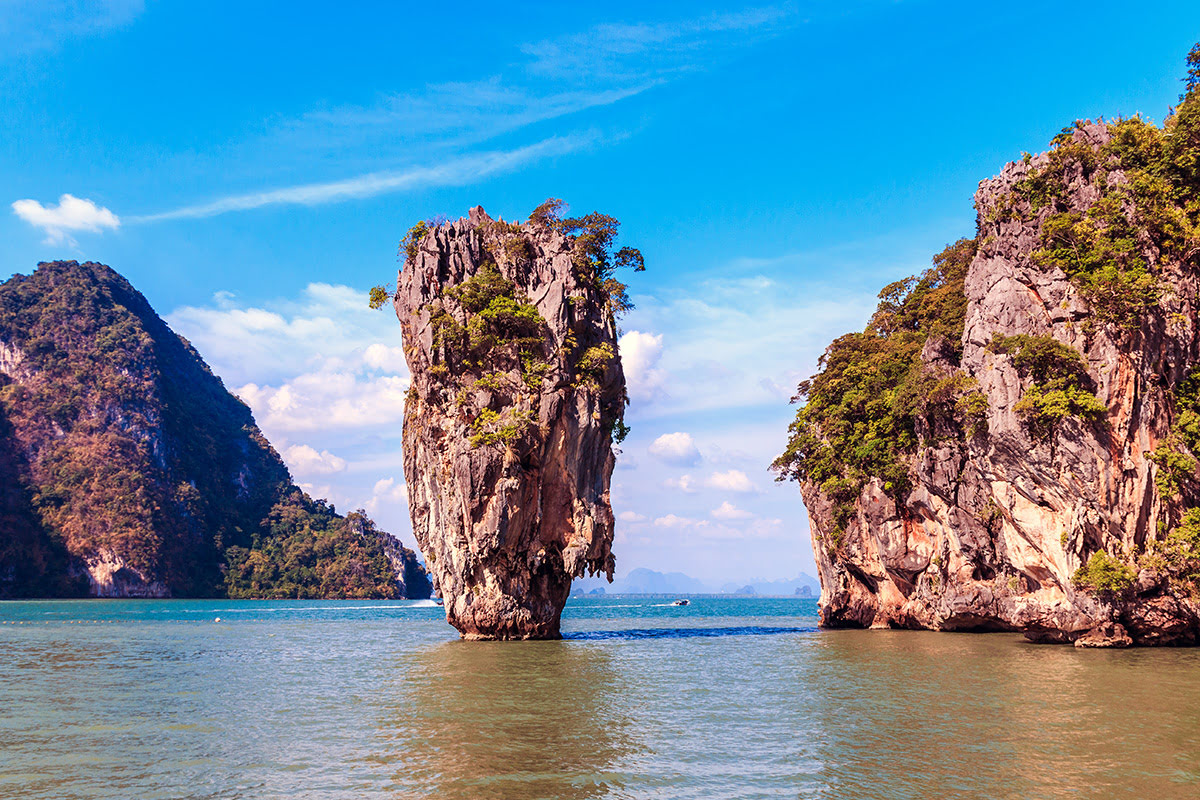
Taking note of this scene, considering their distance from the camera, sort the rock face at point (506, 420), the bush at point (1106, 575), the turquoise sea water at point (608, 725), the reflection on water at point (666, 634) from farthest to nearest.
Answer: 1. the reflection on water at point (666, 634)
2. the rock face at point (506, 420)
3. the bush at point (1106, 575)
4. the turquoise sea water at point (608, 725)

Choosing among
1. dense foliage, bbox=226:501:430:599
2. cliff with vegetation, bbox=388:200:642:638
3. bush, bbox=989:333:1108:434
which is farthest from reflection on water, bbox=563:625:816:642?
dense foliage, bbox=226:501:430:599

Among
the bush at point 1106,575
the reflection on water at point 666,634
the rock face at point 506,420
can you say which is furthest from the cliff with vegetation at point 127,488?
the bush at point 1106,575

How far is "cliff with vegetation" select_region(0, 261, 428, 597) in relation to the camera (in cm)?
12006

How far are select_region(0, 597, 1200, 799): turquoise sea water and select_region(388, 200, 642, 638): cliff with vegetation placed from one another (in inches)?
217

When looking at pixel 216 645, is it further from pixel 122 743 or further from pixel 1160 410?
pixel 1160 410

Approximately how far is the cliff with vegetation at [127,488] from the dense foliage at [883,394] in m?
109

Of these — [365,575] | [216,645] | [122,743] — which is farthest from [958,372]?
[365,575]

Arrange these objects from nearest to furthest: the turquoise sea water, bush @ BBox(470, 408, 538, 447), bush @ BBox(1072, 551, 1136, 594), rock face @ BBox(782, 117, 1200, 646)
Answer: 1. the turquoise sea water
2. bush @ BBox(1072, 551, 1136, 594)
3. rock face @ BBox(782, 117, 1200, 646)
4. bush @ BBox(470, 408, 538, 447)

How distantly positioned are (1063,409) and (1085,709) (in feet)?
45.4

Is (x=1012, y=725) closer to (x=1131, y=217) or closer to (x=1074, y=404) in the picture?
(x=1074, y=404)

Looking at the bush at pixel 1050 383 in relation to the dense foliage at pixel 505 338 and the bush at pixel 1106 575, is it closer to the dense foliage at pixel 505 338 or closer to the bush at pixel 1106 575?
the bush at pixel 1106 575

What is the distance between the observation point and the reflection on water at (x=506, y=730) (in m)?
12.5

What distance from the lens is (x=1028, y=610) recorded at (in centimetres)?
3303

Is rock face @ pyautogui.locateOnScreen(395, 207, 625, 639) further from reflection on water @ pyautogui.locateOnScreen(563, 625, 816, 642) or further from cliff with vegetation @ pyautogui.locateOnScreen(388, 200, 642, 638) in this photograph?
reflection on water @ pyautogui.locateOnScreen(563, 625, 816, 642)
